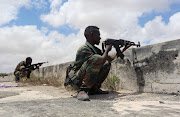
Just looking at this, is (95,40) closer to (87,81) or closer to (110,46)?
(110,46)

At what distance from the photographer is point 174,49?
3152 mm

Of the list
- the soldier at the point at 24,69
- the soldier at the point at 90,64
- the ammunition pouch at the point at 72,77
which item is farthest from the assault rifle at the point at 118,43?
the soldier at the point at 24,69

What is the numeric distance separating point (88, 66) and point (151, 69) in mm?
1400

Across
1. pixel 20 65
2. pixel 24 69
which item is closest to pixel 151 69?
pixel 24 69

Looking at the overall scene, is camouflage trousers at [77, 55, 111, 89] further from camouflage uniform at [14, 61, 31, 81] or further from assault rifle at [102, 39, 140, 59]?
camouflage uniform at [14, 61, 31, 81]

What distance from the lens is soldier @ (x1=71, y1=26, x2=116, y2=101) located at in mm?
2869

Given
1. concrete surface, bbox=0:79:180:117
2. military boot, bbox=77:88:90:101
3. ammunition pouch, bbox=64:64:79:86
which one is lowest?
concrete surface, bbox=0:79:180:117

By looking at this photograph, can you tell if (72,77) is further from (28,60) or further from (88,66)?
(28,60)

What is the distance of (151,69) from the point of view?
11.5 feet

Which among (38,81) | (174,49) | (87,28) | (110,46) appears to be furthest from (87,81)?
(38,81)

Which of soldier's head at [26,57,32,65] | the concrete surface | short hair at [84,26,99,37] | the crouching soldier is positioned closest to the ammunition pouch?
the crouching soldier

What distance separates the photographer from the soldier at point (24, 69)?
894 centimetres

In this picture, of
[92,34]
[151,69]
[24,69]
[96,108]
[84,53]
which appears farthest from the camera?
[24,69]

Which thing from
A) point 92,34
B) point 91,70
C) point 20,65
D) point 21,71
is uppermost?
point 92,34
